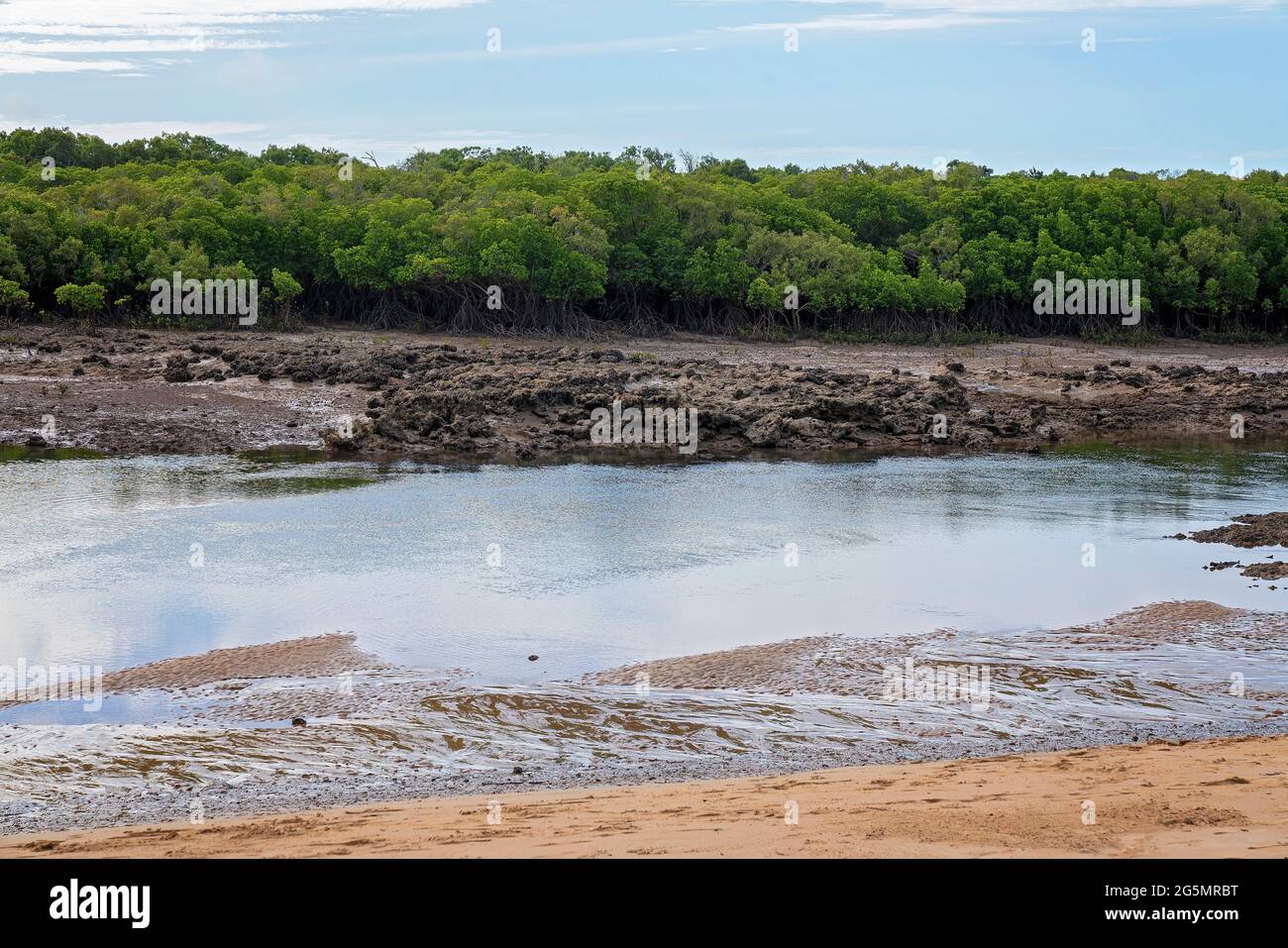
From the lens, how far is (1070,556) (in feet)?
49.2

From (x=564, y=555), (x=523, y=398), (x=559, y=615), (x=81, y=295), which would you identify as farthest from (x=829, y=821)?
(x=81, y=295)

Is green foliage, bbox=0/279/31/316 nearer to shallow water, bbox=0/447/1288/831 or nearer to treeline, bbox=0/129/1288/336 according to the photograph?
treeline, bbox=0/129/1288/336

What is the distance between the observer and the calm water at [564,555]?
11.2 metres

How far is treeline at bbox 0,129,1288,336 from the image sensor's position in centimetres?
3819

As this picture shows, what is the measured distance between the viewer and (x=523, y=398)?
81.1ft

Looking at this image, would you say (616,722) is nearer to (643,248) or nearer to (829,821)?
(829,821)

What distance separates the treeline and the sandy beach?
1200 inches

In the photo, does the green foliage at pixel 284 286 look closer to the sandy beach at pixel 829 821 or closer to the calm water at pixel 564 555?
the calm water at pixel 564 555

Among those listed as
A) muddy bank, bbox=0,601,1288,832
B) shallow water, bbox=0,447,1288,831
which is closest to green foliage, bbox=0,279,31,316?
shallow water, bbox=0,447,1288,831

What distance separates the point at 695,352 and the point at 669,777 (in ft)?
97.7

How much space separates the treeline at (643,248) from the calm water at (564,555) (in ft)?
62.2

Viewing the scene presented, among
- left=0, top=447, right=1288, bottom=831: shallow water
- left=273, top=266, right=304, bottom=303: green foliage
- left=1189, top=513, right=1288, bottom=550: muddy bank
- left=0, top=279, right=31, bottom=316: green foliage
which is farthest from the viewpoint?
left=273, top=266, right=304, bottom=303: green foliage

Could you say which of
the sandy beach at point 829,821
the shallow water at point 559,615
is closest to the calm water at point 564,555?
the shallow water at point 559,615
